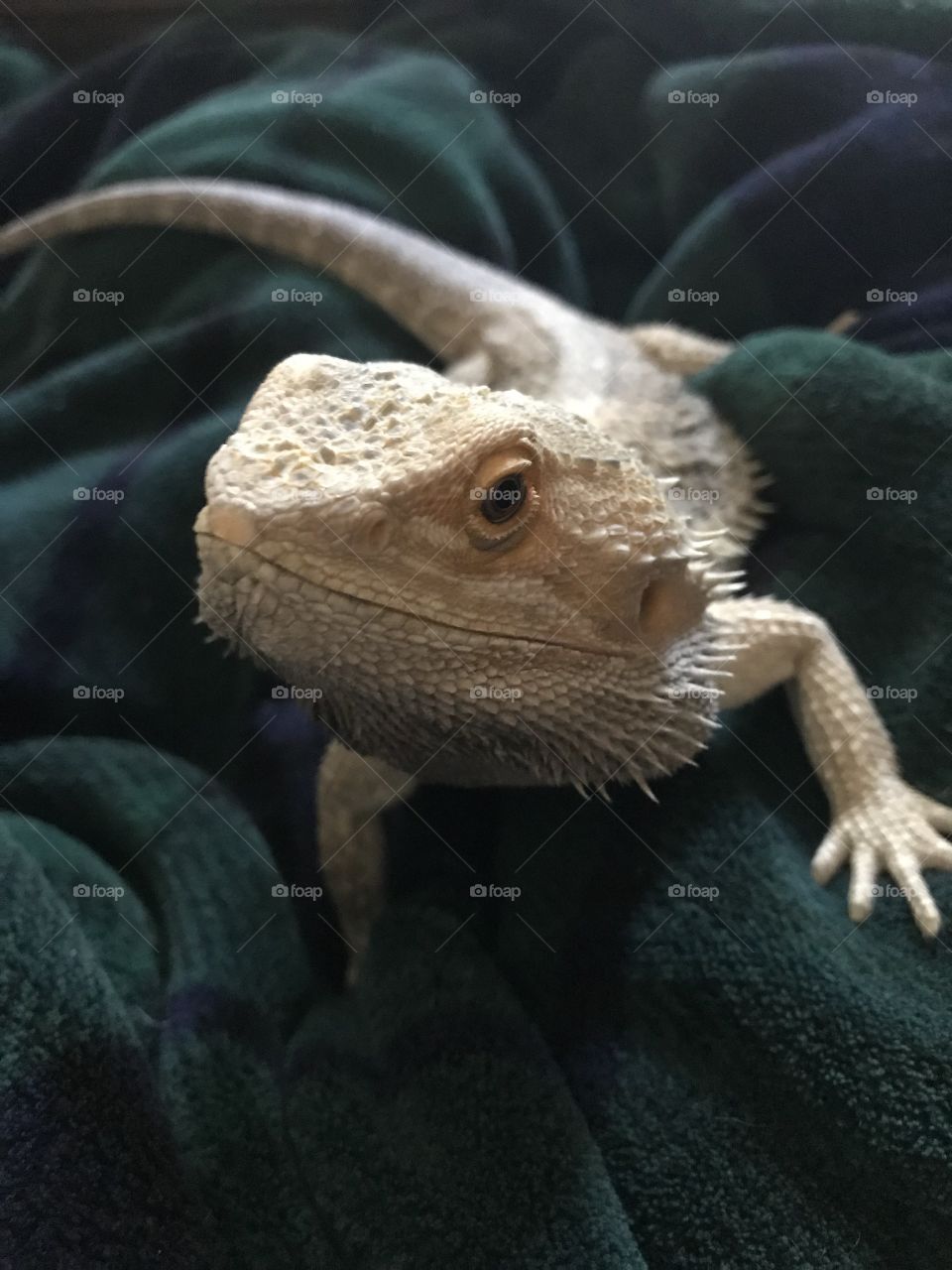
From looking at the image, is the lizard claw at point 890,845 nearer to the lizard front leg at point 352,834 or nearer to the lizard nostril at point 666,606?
the lizard nostril at point 666,606

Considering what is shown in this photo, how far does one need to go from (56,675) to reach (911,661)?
1.53 m

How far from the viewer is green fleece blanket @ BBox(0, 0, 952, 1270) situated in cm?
108

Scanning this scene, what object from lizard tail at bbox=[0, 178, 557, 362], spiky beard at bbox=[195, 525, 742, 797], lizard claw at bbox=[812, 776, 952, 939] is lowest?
spiky beard at bbox=[195, 525, 742, 797]

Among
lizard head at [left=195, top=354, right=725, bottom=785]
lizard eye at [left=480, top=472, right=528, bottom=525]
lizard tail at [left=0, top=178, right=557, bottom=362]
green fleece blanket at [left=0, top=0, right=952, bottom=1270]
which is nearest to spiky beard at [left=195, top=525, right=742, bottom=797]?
lizard head at [left=195, top=354, right=725, bottom=785]

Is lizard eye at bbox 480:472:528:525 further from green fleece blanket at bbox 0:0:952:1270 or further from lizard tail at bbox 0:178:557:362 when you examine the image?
lizard tail at bbox 0:178:557:362

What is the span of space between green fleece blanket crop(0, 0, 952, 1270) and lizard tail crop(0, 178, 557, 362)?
0.06 metres

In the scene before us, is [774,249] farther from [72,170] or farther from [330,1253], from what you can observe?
[330,1253]

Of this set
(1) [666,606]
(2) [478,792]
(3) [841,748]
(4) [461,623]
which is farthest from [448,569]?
(3) [841,748]

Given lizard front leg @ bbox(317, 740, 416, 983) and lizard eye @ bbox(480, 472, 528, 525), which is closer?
lizard eye @ bbox(480, 472, 528, 525)

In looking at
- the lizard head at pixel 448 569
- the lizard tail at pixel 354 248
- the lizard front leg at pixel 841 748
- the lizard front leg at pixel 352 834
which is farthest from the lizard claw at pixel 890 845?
the lizard tail at pixel 354 248

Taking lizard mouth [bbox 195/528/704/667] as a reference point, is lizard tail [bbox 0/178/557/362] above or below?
above

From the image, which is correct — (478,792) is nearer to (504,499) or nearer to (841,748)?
(841,748)

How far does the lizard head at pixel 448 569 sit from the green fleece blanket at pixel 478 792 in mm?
375

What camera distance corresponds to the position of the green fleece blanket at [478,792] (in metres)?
1.08
